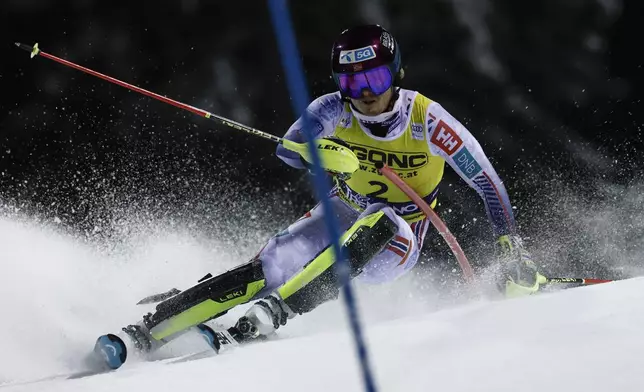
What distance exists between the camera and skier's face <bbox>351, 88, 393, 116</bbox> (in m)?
3.06

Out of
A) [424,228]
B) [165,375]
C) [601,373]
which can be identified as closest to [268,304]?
[165,375]

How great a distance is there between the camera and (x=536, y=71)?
4.71m

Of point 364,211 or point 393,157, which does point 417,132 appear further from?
point 364,211

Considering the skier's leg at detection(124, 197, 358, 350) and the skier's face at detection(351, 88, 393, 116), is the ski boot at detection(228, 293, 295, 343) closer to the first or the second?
the skier's leg at detection(124, 197, 358, 350)

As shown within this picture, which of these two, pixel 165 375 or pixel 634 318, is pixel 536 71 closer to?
pixel 634 318

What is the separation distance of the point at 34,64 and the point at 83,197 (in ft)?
2.99

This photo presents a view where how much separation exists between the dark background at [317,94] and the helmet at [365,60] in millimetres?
1746

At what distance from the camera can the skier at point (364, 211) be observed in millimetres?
2676

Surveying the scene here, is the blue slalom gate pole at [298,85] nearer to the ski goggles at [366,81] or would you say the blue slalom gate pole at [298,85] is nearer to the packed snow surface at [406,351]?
the packed snow surface at [406,351]

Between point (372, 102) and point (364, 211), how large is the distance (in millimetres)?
494

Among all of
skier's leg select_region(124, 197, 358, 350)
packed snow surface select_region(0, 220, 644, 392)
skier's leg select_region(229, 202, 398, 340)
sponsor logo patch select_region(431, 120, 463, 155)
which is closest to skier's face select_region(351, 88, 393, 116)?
sponsor logo patch select_region(431, 120, 463, 155)

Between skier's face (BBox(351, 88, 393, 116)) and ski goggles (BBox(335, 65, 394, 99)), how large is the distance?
3cm

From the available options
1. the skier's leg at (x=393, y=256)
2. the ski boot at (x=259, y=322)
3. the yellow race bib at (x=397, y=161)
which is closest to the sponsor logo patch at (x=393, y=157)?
the yellow race bib at (x=397, y=161)

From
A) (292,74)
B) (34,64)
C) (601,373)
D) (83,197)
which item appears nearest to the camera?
(292,74)
